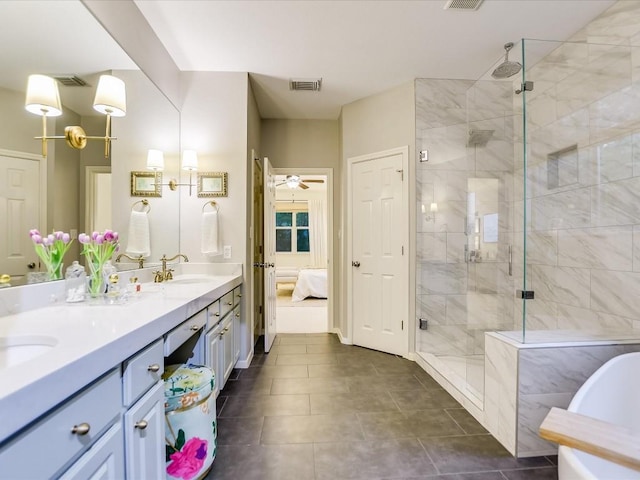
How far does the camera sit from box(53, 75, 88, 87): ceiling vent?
151 centimetres

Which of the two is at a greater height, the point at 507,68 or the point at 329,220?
the point at 507,68

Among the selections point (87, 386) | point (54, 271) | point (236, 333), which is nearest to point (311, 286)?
point (236, 333)

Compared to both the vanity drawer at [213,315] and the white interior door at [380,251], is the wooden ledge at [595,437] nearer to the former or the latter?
the vanity drawer at [213,315]

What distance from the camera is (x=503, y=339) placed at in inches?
71.9

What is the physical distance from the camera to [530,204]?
7.68 feet

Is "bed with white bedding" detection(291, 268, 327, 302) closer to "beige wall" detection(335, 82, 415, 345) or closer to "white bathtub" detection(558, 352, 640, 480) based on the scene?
"beige wall" detection(335, 82, 415, 345)

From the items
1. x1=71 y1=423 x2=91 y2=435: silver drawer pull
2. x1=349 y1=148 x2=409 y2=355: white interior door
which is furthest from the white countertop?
x1=349 y1=148 x2=409 y2=355: white interior door

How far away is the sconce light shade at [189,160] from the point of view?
9.12ft

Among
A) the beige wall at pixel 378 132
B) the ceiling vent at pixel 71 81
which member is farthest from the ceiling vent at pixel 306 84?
the ceiling vent at pixel 71 81

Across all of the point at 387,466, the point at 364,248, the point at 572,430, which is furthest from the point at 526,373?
the point at 364,248

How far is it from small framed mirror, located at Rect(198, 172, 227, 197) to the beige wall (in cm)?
146

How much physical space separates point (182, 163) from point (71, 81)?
1.26m

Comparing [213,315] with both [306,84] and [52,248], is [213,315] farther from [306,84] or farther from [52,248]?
[306,84]

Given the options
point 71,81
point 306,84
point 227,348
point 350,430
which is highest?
point 306,84
